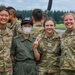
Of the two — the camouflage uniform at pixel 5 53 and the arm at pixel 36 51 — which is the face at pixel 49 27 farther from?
the camouflage uniform at pixel 5 53

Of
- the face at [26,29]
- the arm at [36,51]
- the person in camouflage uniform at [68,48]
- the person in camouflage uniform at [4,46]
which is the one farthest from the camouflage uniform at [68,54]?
the person in camouflage uniform at [4,46]

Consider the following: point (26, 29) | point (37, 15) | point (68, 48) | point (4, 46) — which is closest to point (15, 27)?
point (37, 15)

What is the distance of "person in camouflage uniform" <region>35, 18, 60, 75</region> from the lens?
534 centimetres

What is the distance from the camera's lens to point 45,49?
5375mm

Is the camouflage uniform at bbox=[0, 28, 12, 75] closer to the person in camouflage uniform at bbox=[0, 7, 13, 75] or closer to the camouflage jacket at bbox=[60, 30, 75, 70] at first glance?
the person in camouflage uniform at bbox=[0, 7, 13, 75]

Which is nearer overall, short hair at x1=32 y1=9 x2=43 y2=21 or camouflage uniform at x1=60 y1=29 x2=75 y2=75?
camouflage uniform at x1=60 y1=29 x2=75 y2=75

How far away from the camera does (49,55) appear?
17.5ft

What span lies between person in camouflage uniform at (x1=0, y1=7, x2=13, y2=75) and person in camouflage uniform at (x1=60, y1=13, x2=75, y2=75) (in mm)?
935

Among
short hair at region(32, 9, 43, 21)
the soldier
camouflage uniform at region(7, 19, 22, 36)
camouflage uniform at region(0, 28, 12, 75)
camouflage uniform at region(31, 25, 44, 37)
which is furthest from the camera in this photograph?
camouflage uniform at region(7, 19, 22, 36)

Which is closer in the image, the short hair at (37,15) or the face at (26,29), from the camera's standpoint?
the face at (26,29)

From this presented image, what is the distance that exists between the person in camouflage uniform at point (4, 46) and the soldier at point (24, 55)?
0.20 m

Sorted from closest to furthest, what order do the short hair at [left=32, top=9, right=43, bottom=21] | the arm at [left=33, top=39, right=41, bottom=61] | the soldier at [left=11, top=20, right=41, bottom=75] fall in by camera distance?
the arm at [left=33, top=39, right=41, bottom=61], the soldier at [left=11, top=20, right=41, bottom=75], the short hair at [left=32, top=9, right=43, bottom=21]

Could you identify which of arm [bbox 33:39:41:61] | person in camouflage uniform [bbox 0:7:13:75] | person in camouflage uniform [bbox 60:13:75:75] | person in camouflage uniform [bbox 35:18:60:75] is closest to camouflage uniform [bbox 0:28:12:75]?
person in camouflage uniform [bbox 0:7:13:75]

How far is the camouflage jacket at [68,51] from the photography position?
5078 mm
